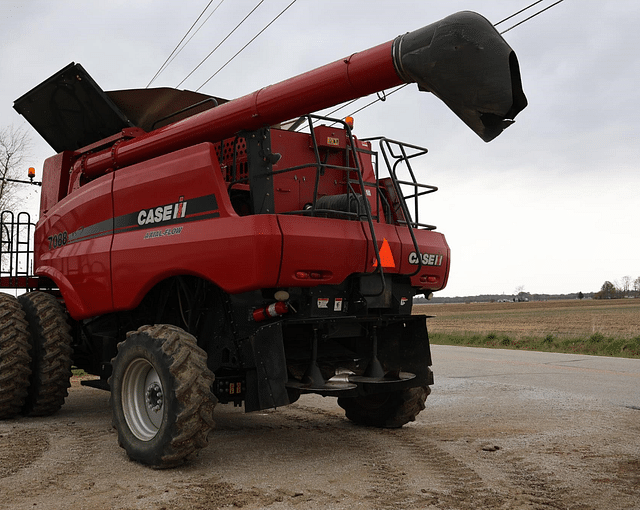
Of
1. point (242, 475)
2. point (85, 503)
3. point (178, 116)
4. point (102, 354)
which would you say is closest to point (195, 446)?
point (242, 475)

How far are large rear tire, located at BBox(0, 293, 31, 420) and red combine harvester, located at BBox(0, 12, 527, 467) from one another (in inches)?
0.7

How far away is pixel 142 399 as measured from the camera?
6023 millimetres

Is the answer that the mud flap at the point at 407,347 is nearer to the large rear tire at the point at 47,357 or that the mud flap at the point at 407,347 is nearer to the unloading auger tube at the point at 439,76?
→ the unloading auger tube at the point at 439,76

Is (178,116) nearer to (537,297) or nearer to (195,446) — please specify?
(195,446)

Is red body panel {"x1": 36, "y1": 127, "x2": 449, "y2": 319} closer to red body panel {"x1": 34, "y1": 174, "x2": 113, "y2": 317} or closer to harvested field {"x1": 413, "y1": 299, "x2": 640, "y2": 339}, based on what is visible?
red body panel {"x1": 34, "y1": 174, "x2": 113, "y2": 317}

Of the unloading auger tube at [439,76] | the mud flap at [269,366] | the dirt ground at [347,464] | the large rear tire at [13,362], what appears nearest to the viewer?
the dirt ground at [347,464]

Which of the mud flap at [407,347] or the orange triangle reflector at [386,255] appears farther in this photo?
the mud flap at [407,347]

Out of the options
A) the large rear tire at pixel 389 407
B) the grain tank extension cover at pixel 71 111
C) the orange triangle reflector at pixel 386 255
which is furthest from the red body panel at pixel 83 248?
the large rear tire at pixel 389 407

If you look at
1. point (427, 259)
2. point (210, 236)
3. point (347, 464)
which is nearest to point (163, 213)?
point (210, 236)

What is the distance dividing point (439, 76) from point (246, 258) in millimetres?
2027

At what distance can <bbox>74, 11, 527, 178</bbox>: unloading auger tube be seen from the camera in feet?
15.9

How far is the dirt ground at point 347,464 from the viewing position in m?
4.57

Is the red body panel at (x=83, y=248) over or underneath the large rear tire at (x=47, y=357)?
over

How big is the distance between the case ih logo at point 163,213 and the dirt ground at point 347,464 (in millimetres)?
2132
